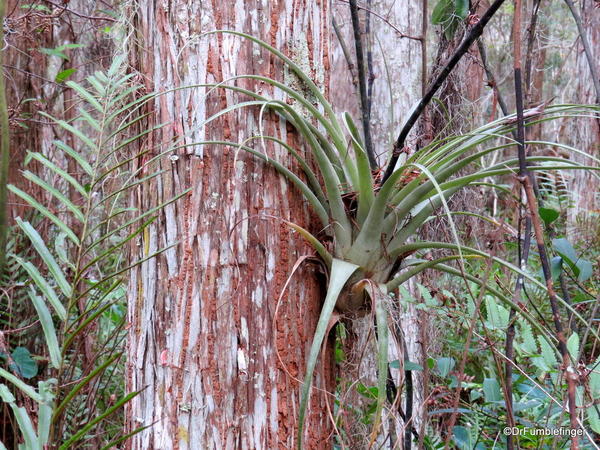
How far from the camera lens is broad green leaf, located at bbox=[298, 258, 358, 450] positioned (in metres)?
1.37

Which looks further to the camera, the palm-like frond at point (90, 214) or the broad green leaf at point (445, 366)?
the broad green leaf at point (445, 366)

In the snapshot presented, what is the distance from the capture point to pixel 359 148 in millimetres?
1519

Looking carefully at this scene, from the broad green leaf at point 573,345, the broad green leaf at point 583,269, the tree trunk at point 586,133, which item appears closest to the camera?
the broad green leaf at point 573,345

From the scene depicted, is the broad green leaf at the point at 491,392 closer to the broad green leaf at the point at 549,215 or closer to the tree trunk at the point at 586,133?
the broad green leaf at the point at 549,215

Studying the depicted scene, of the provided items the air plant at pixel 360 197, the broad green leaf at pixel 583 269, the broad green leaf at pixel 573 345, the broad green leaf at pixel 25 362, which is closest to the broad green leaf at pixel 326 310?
the air plant at pixel 360 197

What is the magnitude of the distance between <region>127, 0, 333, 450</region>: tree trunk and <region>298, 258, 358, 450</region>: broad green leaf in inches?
4.4

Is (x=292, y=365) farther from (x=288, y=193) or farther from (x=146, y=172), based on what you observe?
(x=146, y=172)

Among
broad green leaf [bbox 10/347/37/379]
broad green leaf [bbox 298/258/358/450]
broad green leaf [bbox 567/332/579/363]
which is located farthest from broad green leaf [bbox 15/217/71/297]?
broad green leaf [bbox 10/347/37/379]

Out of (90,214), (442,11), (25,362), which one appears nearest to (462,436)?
(90,214)

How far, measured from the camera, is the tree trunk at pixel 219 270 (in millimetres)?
1511

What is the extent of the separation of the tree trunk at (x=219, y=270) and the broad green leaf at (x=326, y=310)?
111 mm

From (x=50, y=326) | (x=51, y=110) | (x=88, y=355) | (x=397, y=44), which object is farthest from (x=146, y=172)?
(x=397, y=44)

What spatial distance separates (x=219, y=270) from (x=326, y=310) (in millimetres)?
287

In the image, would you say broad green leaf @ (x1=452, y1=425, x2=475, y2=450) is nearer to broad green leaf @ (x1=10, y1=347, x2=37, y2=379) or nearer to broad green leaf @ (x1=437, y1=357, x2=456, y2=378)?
broad green leaf @ (x1=437, y1=357, x2=456, y2=378)
